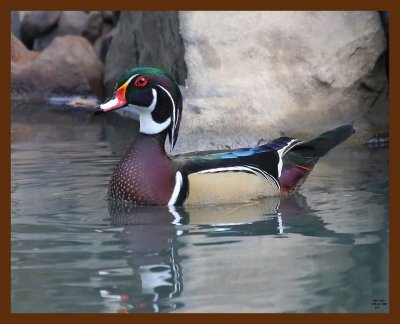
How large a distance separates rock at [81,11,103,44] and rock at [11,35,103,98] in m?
1.28

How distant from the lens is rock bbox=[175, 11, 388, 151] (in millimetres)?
9898

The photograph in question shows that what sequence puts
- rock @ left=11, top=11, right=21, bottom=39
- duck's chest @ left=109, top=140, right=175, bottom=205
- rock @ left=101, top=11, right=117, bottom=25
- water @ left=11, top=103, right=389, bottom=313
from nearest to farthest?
water @ left=11, top=103, right=389, bottom=313 < duck's chest @ left=109, top=140, right=175, bottom=205 < rock @ left=101, top=11, right=117, bottom=25 < rock @ left=11, top=11, right=21, bottom=39

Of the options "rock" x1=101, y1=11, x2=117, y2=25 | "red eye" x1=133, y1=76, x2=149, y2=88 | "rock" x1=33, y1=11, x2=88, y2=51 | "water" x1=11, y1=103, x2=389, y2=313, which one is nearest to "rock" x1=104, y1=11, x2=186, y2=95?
"rock" x1=101, y1=11, x2=117, y2=25

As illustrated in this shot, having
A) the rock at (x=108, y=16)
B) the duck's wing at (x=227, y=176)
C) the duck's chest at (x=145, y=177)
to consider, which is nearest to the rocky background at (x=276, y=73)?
the duck's wing at (x=227, y=176)

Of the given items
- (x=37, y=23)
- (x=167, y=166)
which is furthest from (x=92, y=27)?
(x=167, y=166)

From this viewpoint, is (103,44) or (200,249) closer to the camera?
(200,249)

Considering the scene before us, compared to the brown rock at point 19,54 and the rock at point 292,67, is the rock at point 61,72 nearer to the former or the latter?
the brown rock at point 19,54

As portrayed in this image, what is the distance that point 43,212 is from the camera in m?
6.96

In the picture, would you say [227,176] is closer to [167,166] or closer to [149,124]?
[167,166]

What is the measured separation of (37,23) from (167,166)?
374 inches

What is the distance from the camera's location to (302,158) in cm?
790

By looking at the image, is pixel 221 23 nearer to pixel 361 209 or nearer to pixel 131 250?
pixel 361 209

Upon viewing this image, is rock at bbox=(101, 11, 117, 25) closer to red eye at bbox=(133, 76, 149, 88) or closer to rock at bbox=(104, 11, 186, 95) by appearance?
rock at bbox=(104, 11, 186, 95)

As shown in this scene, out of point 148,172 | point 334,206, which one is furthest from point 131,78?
point 334,206
